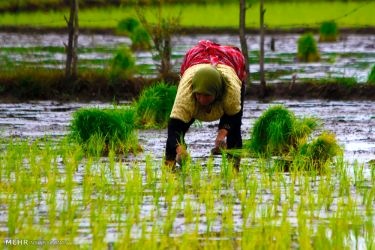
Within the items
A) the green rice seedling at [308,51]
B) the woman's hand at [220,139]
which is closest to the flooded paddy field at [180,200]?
the woman's hand at [220,139]

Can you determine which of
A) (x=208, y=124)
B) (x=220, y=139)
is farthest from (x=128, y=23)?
(x=220, y=139)

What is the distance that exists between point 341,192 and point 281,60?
1764 centimetres

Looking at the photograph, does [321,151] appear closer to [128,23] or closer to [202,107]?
[202,107]

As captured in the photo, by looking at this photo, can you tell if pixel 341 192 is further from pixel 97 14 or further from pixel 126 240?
pixel 97 14

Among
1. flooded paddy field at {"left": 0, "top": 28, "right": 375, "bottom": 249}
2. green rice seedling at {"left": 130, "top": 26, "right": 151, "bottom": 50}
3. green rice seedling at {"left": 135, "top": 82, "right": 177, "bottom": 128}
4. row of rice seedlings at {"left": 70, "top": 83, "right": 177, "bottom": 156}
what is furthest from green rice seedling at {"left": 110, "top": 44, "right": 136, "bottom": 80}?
green rice seedling at {"left": 130, "top": 26, "right": 151, "bottom": 50}

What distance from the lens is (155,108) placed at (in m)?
13.9

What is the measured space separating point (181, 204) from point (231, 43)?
22.5 meters

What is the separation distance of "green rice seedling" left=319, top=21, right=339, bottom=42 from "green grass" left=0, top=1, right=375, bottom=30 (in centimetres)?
50

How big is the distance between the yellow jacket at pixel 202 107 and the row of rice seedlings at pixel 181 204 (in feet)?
1.41

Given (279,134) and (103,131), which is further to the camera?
(103,131)

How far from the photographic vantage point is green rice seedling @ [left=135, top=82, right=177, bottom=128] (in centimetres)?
1385

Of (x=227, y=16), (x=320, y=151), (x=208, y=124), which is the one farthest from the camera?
(x=227, y=16)

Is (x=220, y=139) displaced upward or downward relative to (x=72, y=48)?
downward

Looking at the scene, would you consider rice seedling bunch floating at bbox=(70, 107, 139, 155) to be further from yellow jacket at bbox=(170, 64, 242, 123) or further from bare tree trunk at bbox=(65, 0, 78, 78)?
bare tree trunk at bbox=(65, 0, 78, 78)
